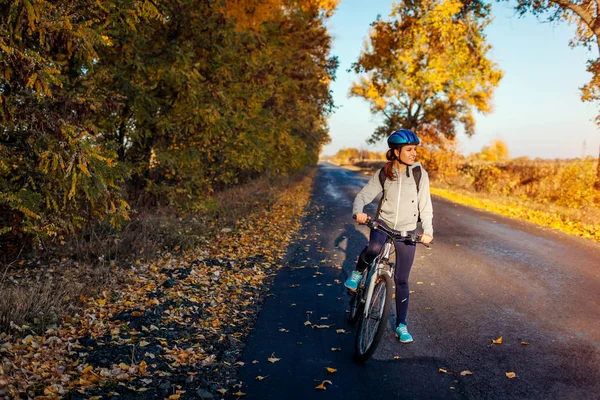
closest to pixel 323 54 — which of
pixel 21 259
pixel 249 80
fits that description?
pixel 249 80

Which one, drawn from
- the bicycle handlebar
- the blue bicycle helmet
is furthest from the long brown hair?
the bicycle handlebar

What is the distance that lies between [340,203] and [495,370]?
44.7ft

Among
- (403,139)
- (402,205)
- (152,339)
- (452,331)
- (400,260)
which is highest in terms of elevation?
(403,139)

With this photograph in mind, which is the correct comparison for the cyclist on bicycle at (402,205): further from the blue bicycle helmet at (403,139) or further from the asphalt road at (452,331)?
the asphalt road at (452,331)

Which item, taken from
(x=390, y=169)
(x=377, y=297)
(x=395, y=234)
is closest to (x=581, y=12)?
(x=390, y=169)

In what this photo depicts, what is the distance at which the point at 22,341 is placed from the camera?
4039mm

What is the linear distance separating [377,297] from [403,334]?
59 cm

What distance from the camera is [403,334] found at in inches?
183

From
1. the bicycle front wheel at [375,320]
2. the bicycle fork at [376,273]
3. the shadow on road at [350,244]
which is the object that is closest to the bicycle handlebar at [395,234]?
the bicycle fork at [376,273]

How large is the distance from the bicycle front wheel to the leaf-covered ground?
4.12 feet

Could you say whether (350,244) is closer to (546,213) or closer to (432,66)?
(546,213)

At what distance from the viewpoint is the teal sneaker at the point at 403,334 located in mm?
4633

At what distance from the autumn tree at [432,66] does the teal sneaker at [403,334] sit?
20.2 metres

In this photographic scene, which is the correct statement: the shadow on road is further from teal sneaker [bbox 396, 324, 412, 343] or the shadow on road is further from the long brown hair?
the long brown hair
